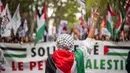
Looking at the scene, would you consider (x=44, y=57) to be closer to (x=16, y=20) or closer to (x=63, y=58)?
(x=16, y=20)

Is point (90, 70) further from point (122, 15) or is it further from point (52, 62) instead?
point (52, 62)

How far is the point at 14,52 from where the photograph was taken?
10977mm

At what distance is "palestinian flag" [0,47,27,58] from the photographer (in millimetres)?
10914

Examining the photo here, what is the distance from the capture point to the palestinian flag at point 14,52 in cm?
1091

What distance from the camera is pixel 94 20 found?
5.37m

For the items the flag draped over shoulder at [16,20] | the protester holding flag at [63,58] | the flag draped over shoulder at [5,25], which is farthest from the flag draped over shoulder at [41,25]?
the protester holding flag at [63,58]

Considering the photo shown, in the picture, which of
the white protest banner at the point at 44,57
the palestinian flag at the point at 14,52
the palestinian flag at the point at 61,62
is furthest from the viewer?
the palestinian flag at the point at 14,52

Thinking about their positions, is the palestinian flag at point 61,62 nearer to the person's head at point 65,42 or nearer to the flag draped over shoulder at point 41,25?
the person's head at point 65,42

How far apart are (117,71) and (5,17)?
4.69m

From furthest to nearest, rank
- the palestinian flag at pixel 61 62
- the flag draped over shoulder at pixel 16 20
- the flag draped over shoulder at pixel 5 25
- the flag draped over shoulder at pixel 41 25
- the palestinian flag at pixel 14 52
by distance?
1. the flag draped over shoulder at pixel 16 20
2. the flag draped over shoulder at pixel 5 25
3. the flag draped over shoulder at pixel 41 25
4. the palestinian flag at pixel 14 52
5. the palestinian flag at pixel 61 62

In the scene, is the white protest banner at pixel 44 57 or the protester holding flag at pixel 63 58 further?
the white protest banner at pixel 44 57

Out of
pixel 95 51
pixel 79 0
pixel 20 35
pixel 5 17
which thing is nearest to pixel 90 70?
pixel 95 51

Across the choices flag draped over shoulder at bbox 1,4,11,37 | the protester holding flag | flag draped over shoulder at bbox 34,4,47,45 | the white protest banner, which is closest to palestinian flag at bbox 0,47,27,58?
the white protest banner

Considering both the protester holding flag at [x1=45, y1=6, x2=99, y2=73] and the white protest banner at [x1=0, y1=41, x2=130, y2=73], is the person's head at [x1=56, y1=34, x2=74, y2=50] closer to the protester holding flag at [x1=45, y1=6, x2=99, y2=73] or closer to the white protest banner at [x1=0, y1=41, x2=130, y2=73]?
the protester holding flag at [x1=45, y1=6, x2=99, y2=73]
